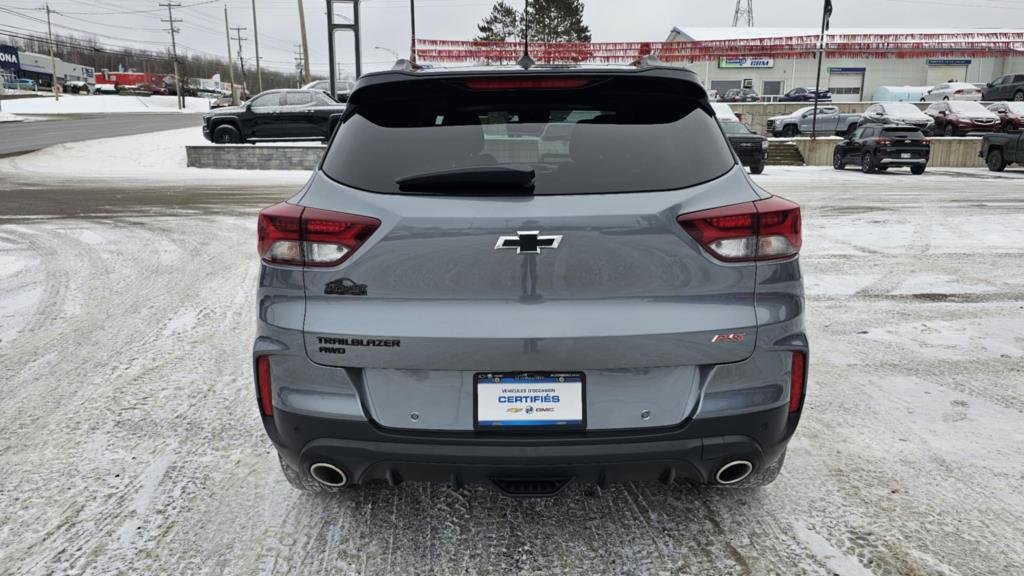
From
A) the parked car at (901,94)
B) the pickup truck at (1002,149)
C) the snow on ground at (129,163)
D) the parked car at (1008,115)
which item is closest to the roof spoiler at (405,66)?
the snow on ground at (129,163)

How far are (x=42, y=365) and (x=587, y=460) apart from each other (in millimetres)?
4038

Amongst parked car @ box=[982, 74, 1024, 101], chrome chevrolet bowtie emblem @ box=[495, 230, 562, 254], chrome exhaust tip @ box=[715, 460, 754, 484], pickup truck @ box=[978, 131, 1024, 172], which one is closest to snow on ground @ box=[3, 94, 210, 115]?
pickup truck @ box=[978, 131, 1024, 172]

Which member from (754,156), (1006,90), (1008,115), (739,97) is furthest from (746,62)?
(754,156)

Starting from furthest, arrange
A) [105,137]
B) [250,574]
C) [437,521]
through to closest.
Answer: [105,137], [437,521], [250,574]

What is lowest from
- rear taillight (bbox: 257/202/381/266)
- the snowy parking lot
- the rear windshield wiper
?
the snowy parking lot

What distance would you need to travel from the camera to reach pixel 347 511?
9.34 ft

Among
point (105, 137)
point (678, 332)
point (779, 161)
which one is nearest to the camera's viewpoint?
point (678, 332)

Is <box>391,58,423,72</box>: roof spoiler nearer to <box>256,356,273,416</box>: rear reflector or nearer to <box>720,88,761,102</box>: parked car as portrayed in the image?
<box>256,356,273,416</box>: rear reflector

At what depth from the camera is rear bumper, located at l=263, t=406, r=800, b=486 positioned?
2.24 m

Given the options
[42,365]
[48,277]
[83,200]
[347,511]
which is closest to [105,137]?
[83,200]

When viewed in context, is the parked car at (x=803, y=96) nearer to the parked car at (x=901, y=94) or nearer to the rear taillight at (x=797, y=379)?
the parked car at (x=901, y=94)

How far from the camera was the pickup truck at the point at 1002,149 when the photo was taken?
2067 cm

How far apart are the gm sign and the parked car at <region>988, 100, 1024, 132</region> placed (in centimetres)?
9862

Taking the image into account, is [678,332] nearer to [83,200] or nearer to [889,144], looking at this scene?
[83,200]
